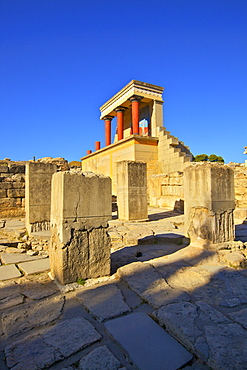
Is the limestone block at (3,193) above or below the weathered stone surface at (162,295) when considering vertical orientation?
above

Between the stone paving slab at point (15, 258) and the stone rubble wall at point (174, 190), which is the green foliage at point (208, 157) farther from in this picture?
the stone paving slab at point (15, 258)

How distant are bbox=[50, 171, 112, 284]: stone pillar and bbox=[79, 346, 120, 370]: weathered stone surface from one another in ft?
4.17

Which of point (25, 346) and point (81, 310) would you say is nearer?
point (25, 346)

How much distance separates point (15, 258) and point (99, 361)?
304 centimetres

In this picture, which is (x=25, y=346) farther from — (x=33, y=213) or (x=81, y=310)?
(x=33, y=213)

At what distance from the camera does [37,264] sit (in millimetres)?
3916

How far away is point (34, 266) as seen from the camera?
3.80 m

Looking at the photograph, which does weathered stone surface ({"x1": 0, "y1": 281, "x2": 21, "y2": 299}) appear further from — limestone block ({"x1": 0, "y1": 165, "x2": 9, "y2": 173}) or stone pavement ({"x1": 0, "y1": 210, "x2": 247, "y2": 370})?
limestone block ({"x1": 0, "y1": 165, "x2": 9, "y2": 173})

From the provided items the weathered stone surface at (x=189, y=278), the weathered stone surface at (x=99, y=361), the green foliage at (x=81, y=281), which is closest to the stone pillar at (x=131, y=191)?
the weathered stone surface at (x=189, y=278)

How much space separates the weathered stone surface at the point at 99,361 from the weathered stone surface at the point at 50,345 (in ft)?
0.42

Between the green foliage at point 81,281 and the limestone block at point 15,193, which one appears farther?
the limestone block at point 15,193

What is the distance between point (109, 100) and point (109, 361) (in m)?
19.3

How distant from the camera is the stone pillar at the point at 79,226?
3012mm

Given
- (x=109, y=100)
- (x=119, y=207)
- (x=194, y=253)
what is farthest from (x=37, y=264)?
(x=109, y=100)
